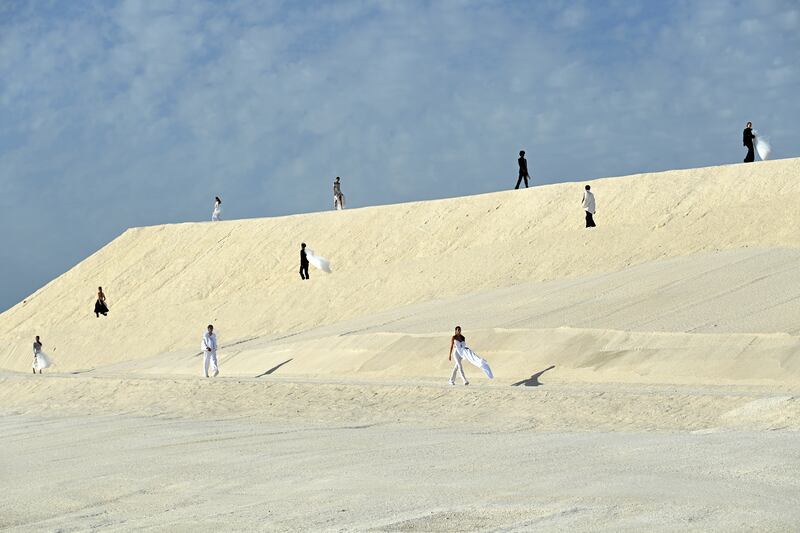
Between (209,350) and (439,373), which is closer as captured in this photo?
(439,373)

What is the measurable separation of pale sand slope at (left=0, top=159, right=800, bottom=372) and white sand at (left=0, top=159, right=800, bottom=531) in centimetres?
11

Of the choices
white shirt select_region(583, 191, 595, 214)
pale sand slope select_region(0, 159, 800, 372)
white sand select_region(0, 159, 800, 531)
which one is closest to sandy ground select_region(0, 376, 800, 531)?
white sand select_region(0, 159, 800, 531)

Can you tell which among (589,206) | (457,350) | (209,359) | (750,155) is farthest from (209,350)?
(750,155)

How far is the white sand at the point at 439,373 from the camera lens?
8984 mm

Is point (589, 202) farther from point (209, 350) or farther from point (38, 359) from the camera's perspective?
point (38, 359)

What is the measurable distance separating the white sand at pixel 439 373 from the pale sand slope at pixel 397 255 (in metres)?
0.11

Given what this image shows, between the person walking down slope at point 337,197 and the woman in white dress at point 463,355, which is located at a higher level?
the person walking down slope at point 337,197

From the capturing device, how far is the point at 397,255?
3525 cm

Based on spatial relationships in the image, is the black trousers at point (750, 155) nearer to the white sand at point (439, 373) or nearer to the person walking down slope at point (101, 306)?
the white sand at point (439, 373)

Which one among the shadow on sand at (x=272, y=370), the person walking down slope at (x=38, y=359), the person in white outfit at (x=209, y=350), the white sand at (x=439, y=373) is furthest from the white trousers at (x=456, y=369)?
the person walking down slope at (x=38, y=359)

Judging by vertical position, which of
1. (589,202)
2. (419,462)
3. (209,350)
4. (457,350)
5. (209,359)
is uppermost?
(589,202)

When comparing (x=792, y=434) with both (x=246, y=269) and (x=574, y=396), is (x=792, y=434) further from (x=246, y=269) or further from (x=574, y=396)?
(x=246, y=269)

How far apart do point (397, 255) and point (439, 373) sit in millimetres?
15226

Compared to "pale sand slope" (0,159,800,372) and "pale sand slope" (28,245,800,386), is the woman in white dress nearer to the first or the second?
"pale sand slope" (28,245,800,386)
